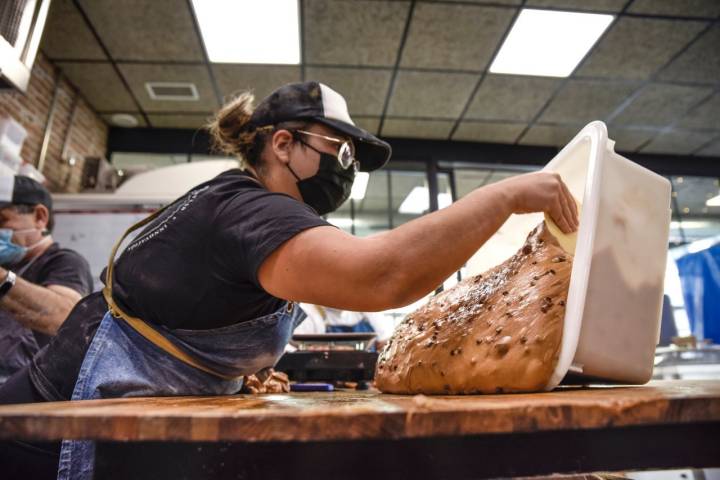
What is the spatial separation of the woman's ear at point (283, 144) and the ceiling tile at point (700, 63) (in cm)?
445

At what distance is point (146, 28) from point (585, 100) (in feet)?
14.3

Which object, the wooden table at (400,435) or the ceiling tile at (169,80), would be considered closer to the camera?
the wooden table at (400,435)

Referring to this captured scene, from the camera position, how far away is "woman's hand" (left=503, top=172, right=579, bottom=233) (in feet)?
2.87

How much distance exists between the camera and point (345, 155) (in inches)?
54.6

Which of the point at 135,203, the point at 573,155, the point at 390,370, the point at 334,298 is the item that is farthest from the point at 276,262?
the point at 135,203

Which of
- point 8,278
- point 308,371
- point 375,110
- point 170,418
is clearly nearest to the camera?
point 170,418

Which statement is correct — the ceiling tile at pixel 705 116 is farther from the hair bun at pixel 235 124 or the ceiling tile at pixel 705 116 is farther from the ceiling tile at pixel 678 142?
the hair bun at pixel 235 124

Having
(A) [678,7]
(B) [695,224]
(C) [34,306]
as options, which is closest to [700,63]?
(A) [678,7]

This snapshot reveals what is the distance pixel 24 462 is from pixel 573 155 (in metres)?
1.35

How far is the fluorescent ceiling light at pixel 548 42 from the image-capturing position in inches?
148

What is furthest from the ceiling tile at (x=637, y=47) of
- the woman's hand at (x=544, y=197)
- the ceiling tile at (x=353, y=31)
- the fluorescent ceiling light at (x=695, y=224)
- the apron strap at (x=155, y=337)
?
the fluorescent ceiling light at (x=695, y=224)

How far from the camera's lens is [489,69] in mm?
4383

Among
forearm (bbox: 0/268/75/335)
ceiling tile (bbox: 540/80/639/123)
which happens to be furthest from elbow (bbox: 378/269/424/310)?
ceiling tile (bbox: 540/80/639/123)

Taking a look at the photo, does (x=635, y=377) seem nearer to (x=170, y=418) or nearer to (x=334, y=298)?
(x=334, y=298)
